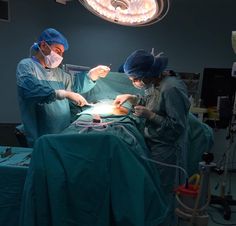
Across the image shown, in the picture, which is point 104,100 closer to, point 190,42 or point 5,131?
point 5,131

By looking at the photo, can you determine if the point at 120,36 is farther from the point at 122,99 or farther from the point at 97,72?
the point at 122,99

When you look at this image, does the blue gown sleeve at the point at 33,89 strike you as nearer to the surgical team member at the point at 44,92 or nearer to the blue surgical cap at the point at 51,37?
the surgical team member at the point at 44,92

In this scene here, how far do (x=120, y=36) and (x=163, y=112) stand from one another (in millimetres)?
2674

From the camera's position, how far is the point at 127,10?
1.27m

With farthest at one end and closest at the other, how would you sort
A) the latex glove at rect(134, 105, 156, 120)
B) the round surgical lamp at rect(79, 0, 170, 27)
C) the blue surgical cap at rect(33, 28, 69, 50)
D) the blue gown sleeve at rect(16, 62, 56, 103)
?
the blue surgical cap at rect(33, 28, 69, 50)
the latex glove at rect(134, 105, 156, 120)
the blue gown sleeve at rect(16, 62, 56, 103)
the round surgical lamp at rect(79, 0, 170, 27)

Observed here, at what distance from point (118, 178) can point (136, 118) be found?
2.66 ft

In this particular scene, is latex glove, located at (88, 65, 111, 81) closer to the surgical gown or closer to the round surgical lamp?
the surgical gown

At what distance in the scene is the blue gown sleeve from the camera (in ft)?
5.36

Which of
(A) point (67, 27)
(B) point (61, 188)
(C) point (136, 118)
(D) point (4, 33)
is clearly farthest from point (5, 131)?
(B) point (61, 188)

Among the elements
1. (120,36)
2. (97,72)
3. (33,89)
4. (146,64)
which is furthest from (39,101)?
(120,36)

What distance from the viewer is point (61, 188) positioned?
3.55 feet

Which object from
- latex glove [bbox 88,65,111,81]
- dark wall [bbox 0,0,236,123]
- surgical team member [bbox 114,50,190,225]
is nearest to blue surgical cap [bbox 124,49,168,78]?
surgical team member [bbox 114,50,190,225]

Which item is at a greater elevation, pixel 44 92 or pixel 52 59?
pixel 52 59

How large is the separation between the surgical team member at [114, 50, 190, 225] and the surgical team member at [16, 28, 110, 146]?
1.39ft
